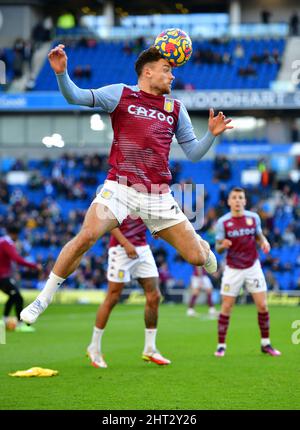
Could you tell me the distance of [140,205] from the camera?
926cm

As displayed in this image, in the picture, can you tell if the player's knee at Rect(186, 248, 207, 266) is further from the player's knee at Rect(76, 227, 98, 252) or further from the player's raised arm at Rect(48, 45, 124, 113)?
the player's raised arm at Rect(48, 45, 124, 113)

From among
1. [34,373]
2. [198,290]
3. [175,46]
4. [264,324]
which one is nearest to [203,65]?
[198,290]

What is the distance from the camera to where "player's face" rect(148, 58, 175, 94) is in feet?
30.5

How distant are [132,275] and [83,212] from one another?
93.8ft

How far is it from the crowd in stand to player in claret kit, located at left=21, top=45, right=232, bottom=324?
23734mm

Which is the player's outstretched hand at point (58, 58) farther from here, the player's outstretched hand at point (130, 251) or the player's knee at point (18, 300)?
the player's knee at point (18, 300)

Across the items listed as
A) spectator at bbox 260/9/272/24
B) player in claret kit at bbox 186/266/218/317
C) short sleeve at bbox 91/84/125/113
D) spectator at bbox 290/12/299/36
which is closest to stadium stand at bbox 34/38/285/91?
spectator at bbox 290/12/299/36

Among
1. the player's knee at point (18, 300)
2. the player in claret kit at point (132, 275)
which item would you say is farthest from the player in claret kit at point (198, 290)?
the player in claret kit at point (132, 275)

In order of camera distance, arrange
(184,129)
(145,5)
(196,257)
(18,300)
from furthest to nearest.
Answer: (145,5) → (18,300) → (184,129) → (196,257)

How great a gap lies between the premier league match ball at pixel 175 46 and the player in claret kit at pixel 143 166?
3.2 inches

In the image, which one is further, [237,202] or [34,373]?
[237,202]

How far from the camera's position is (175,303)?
35125mm

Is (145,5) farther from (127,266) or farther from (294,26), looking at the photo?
(127,266)

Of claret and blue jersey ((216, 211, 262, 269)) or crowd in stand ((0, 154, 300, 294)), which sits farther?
crowd in stand ((0, 154, 300, 294))
